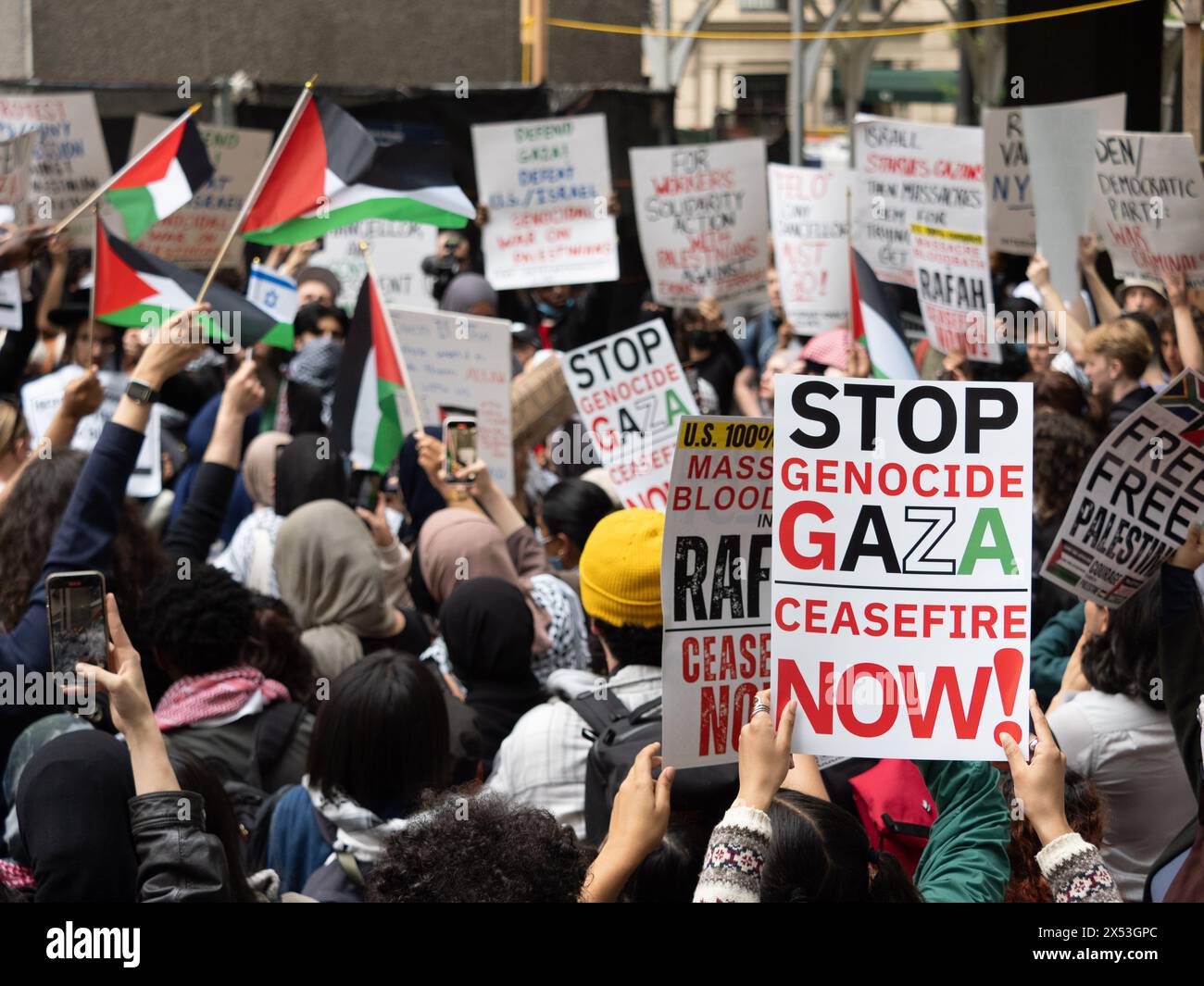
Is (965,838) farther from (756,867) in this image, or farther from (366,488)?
(366,488)

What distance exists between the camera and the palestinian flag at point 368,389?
6.12 m

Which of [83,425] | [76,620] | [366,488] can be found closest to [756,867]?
[76,620]

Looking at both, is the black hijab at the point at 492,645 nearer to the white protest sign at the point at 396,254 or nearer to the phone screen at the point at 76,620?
the phone screen at the point at 76,620

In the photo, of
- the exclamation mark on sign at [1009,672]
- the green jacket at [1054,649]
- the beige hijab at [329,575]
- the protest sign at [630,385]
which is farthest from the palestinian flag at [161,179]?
the exclamation mark on sign at [1009,672]

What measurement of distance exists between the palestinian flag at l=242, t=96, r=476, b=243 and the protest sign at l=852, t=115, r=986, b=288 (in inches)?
96.7

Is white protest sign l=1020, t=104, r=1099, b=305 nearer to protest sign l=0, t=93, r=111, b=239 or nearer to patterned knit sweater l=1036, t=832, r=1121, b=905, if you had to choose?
protest sign l=0, t=93, r=111, b=239

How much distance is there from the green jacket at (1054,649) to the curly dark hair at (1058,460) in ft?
2.35

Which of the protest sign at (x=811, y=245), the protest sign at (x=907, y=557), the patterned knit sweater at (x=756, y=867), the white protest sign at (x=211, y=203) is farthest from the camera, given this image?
the protest sign at (x=811, y=245)

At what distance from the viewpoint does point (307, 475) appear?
18.2 feet

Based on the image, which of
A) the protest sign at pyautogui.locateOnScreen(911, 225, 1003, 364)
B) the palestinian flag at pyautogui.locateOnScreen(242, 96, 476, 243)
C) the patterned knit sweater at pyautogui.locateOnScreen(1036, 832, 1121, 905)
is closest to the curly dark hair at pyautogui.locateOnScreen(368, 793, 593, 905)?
the patterned knit sweater at pyautogui.locateOnScreen(1036, 832, 1121, 905)

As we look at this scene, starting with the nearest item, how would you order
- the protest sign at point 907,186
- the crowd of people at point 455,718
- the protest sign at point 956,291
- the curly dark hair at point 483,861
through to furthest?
the curly dark hair at point 483,861 < the crowd of people at point 455,718 < the protest sign at point 956,291 < the protest sign at point 907,186

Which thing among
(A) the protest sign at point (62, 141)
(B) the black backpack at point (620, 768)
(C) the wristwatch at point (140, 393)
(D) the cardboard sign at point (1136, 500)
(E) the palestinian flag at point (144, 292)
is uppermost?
(A) the protest sign at point (62, 141)

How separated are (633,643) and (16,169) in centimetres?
511
